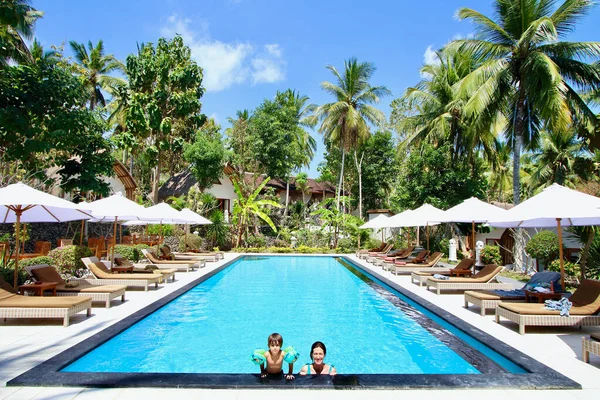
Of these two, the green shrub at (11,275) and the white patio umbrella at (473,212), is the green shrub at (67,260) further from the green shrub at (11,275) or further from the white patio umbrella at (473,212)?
the white patio umbrella at (473,212)

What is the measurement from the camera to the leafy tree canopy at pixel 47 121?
15.0 m

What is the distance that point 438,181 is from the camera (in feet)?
72.7

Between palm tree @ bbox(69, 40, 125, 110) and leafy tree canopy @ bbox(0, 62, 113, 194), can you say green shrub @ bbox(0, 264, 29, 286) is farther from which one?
palm tree @ bbox(69, 40, 125, 110)

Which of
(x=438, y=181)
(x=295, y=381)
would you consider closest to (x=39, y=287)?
(x=295, y=381)

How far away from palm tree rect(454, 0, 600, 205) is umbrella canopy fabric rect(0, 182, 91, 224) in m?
13.8

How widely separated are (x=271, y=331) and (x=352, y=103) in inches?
983

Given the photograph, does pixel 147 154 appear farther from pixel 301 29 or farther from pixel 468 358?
pixel 468 358

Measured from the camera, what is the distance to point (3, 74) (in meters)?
15.0

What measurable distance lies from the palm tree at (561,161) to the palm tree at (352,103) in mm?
10799

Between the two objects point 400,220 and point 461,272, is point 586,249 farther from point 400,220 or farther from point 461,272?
point 400,220

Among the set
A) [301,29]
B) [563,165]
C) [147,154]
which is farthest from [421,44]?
[147,154]

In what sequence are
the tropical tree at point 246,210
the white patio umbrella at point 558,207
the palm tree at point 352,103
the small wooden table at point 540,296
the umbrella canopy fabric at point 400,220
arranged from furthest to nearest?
1. the palm tree at point 352,103
2. the tropical tree at point 246,210
3. the umbrella canopy fabric at point 400,220
4. the small wooden table at point 540,296
5. the white patio umbrella at point 558,207

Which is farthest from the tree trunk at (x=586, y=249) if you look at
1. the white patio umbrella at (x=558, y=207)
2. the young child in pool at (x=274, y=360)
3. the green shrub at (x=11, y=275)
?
the green shrub at (x=11, y=275)

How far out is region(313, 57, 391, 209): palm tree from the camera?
29469mm
